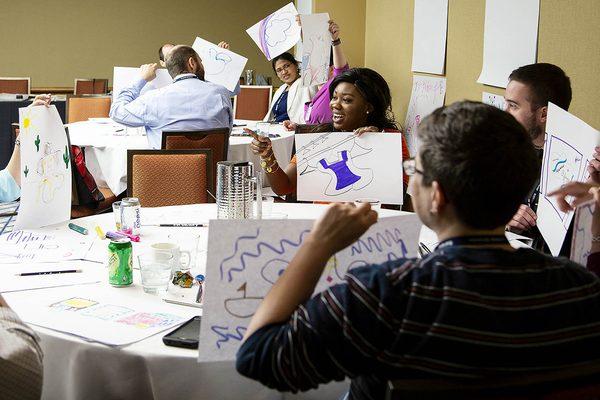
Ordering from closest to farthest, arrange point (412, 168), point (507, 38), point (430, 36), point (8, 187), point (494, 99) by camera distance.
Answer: point (412, 168)
point (8, 187)
point (507, 38)
point (494, 99)
point (430, 36)

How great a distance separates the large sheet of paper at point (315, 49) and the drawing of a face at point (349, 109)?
87.2 inches

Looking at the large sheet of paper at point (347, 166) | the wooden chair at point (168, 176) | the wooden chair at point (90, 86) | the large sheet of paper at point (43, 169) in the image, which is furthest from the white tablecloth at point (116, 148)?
the wooden chair at point (90, 86)

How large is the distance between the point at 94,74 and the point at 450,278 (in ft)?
38.9

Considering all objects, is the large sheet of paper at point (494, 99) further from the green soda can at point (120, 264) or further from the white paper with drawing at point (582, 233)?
the green soda can at point (120, 264)

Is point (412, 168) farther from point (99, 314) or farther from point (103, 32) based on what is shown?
point (103, 32)

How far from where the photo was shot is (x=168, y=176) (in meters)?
3.34

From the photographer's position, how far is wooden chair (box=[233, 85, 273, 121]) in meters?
7.81

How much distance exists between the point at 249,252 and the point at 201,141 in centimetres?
305

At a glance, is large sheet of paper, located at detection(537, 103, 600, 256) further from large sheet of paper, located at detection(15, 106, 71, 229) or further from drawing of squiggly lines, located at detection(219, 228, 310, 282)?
large sheet of paper, located at detection(15, 106, 71, 229)

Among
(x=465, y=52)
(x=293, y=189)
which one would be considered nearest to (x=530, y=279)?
(x=293, y=189)

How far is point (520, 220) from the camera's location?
2.39 meters

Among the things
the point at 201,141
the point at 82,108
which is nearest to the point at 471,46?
the point at 201,141

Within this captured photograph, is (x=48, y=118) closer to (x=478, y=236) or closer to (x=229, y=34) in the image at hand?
(x=478, y=236)

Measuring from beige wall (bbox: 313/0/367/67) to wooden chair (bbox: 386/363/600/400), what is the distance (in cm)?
658
